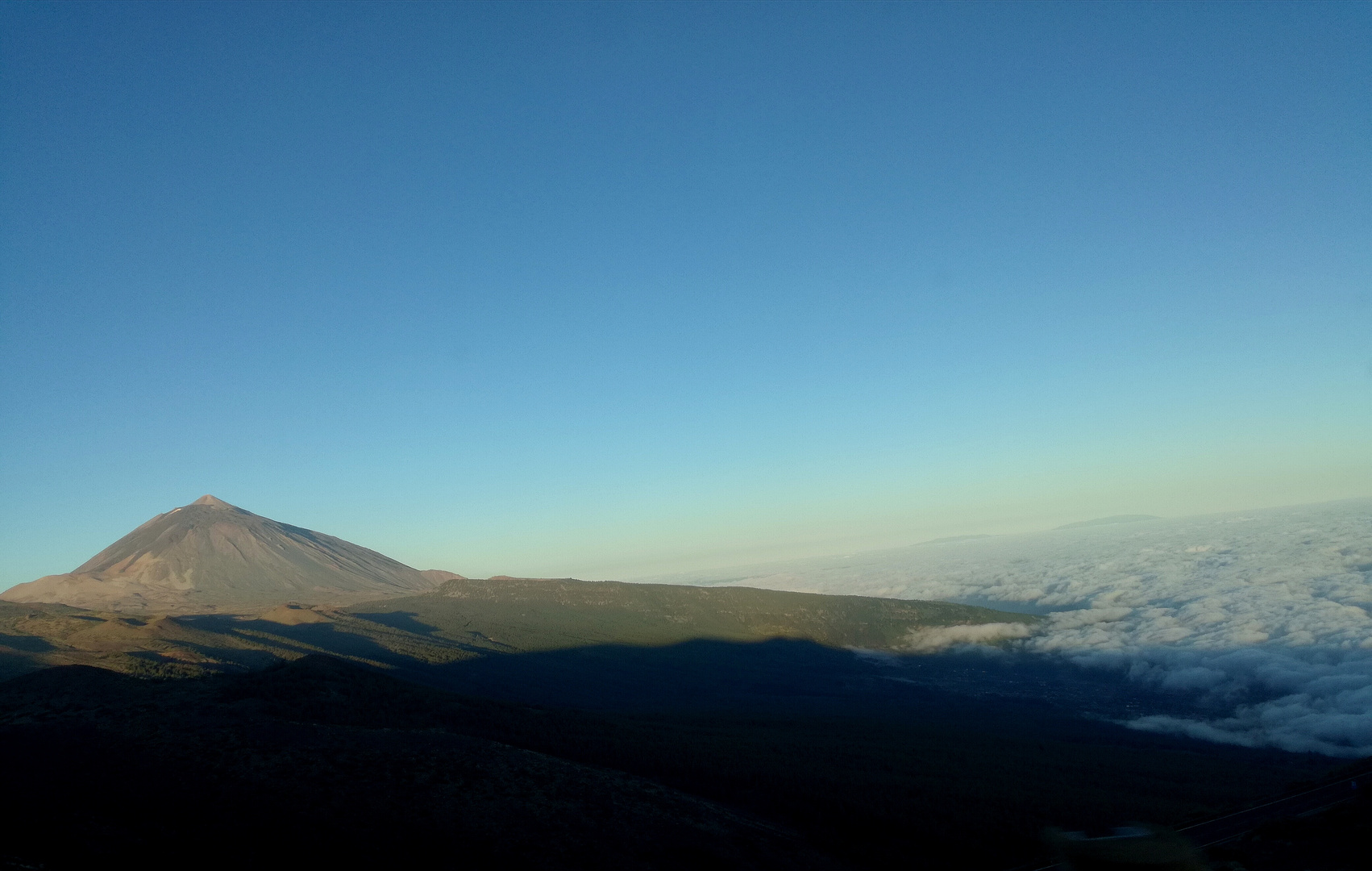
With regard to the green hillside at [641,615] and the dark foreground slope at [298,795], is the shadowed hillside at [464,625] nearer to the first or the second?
the green hillside at [641,615]

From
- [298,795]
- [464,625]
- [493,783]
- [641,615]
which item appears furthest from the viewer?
[641,615]

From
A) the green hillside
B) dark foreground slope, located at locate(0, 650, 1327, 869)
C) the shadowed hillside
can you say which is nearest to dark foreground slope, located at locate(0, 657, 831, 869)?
dark foreground slope, located at locate(0, 650, 1327, 869)

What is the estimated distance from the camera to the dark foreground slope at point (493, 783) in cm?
2977

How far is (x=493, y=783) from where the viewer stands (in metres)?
37.5

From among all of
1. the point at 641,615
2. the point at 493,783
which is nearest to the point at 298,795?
the point at 493,783

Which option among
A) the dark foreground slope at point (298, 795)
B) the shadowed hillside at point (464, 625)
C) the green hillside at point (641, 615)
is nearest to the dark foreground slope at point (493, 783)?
the dark foreground slope at point (298, 795)

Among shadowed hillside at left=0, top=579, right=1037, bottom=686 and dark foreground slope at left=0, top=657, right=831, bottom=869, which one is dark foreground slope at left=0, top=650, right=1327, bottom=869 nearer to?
dark foreground slope at left=0, top=657, right=831, bottom=869

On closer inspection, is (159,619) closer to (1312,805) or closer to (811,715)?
(811,715)

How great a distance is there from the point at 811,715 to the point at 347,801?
63063mm

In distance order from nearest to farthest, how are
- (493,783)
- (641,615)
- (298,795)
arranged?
(298,795) → (493,783) → (641,615)

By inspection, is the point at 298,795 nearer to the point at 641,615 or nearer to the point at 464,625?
the point at 464,625

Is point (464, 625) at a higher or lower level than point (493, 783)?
lower

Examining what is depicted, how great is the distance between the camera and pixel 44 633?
268 ft

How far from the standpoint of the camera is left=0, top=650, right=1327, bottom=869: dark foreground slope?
29766 millimetres
